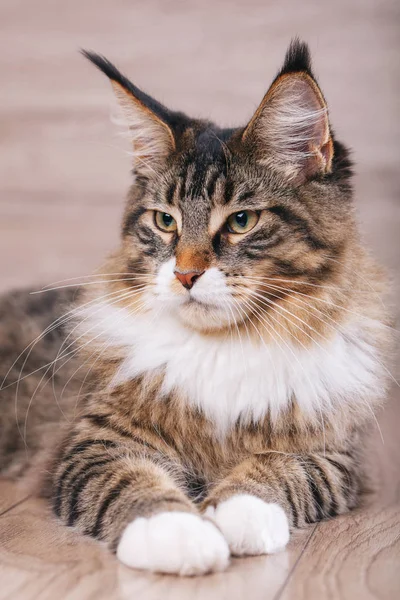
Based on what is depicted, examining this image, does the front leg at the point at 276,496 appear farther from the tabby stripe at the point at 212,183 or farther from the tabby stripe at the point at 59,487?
the tabby stripe at the point at 212,183

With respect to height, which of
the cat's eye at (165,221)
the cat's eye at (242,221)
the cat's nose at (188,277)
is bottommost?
the cat's nose at (188,277)

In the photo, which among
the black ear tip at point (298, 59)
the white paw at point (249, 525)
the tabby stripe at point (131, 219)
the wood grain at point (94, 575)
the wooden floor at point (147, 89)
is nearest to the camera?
the wood grain at point (94, 575)

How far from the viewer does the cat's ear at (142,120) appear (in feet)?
5.23

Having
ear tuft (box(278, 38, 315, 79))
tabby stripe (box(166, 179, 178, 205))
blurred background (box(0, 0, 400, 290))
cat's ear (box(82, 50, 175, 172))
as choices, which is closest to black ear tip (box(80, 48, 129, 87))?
cat's ear (box(82, 50, 175, 172))

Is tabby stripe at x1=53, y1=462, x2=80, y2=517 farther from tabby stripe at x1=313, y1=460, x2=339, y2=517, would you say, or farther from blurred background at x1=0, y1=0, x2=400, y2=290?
blurred background at x1=0, y1=0, x2=400, y2=290

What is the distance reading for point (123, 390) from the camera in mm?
1657

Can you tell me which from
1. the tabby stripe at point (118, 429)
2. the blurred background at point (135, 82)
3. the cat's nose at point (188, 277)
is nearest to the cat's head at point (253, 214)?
the cat's nose at point (188, 277)

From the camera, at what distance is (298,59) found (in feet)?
4.75

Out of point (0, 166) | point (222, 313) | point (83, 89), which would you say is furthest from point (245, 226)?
point (0, 166)

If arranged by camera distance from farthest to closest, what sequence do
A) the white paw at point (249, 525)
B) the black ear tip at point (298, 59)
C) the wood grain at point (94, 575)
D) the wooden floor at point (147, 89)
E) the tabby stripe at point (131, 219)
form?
the wooden floor at point (147, 89)
the tabby stripe at point (131, 219)
the black ear tip at point (298, 59)
the white paw at point (249, 525)
the wood grain at point (94, 575)

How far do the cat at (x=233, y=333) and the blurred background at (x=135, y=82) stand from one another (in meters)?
0.66

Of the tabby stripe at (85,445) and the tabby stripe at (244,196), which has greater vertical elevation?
the tabby stripe at (244,196)

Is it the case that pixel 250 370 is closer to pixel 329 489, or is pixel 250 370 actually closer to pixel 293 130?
pixel 329 489

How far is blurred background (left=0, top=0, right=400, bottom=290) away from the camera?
2.33 m
